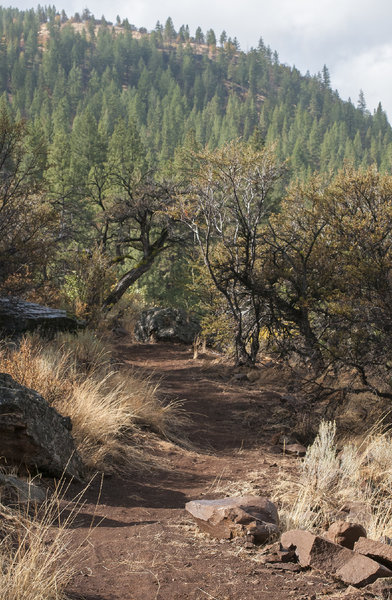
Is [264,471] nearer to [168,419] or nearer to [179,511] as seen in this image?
[179,511]

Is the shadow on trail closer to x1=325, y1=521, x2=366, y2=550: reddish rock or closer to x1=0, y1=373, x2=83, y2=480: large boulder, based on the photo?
x1=0, y1=373, x2=83, y2=480: large boulder

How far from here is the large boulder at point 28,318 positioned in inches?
384

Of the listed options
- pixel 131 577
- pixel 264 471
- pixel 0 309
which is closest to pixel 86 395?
pixel 264 471

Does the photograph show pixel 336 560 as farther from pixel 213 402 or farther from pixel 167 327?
pixel 167 327

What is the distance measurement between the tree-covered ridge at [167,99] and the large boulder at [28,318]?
82.5ft

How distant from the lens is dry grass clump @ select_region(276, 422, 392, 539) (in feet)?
12.6

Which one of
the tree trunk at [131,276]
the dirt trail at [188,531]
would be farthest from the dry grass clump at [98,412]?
the tree trunk at [131,276]

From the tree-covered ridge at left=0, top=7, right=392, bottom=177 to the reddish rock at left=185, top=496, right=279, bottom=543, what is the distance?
3153 centimetres

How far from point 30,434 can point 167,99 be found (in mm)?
120620

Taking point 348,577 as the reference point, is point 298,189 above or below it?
above

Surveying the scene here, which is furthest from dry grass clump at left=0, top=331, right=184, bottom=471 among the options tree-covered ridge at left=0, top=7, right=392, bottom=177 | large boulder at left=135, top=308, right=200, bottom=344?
tree-covered ridge at left=0, top=7, right=392, bottom=177

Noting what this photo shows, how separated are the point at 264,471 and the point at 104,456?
5.29 ft

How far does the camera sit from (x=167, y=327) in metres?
17.2

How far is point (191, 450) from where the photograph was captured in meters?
6.69
